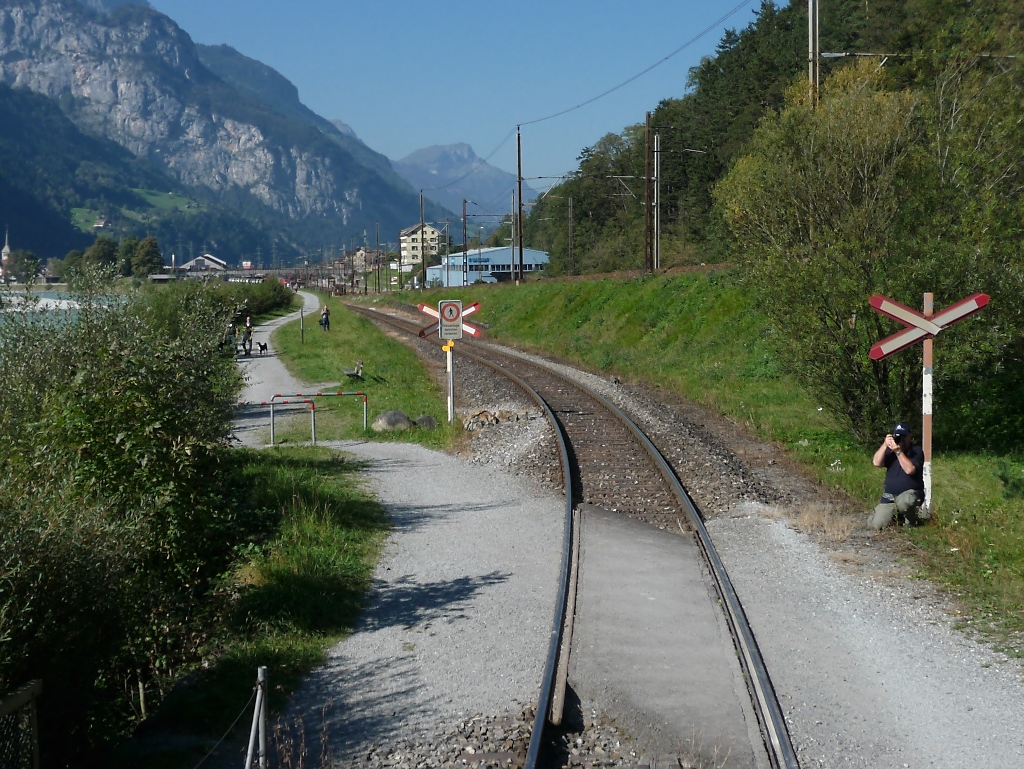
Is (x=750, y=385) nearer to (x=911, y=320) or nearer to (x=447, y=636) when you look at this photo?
(x=911, y=320)

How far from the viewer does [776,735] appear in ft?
19.3

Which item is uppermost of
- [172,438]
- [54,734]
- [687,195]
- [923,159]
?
[687,195]

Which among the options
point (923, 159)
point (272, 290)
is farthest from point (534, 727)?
point (272, 290)

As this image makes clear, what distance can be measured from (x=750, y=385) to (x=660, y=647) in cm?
1706

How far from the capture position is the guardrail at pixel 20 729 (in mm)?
5516

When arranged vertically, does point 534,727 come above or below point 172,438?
below

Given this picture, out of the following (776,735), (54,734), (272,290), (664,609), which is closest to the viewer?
(776,735)

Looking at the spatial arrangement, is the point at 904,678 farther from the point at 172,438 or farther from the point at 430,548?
the point at 172,438

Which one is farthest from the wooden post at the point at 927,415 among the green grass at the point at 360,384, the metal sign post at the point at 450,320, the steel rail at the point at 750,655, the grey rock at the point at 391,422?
the metal sign post at the point at 450,320

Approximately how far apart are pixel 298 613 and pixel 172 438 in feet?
6.66

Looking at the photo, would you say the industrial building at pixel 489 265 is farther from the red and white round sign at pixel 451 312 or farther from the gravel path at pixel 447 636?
the gravel path at pixel 447 636

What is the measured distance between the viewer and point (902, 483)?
10.8 meters

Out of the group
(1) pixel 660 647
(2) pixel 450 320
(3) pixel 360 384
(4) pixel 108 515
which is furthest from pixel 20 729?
(3) pixel 360 384

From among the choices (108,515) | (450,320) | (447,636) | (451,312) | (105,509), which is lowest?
(447,636)
